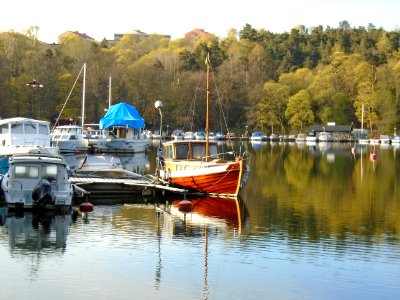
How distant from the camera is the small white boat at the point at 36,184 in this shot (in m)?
29.1

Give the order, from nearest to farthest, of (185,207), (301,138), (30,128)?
(185,207) → (30,128) → (301,138)

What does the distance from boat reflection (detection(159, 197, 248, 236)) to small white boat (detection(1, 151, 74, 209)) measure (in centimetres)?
456

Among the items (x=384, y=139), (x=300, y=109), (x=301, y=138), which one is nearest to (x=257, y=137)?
(x=301, y=138)

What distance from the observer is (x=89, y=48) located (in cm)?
16225

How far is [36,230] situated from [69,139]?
49365mm

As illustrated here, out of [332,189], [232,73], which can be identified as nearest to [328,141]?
[232,73]

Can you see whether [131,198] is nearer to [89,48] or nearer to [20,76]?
[20,76]

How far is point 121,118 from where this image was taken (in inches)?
3046

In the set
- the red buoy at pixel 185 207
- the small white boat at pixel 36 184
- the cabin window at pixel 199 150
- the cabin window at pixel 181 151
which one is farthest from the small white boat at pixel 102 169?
the small white boat at pixel 36 184

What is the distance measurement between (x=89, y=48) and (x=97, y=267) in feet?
478

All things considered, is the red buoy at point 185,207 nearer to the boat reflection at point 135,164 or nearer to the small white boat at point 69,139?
the boat reflection at point 135,164

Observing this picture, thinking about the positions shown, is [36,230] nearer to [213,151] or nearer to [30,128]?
[213,151]

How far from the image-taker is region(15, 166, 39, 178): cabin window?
1170 inches

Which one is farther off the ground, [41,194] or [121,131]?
[121,131]
